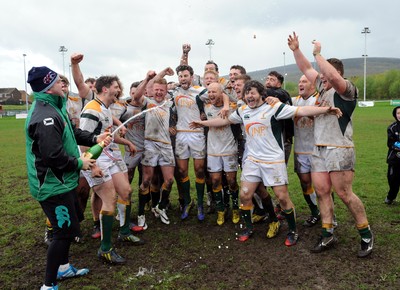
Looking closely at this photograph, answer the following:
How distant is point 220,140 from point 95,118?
2.35m

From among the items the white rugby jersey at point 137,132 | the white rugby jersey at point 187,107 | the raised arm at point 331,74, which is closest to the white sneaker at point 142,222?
the white rugby jersey at point 137,132

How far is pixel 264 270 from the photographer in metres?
4.63

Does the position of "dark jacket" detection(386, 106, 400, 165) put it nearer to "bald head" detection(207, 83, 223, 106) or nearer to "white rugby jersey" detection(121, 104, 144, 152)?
"bald head" detection(207, 83, 223, 106)

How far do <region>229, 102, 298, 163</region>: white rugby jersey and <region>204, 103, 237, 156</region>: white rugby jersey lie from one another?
94 centimetres

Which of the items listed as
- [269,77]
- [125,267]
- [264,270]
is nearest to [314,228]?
[264,270]

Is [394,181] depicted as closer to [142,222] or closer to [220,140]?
[220,140]

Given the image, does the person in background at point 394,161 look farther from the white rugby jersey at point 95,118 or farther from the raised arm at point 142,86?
the white rugby jersey at point 95,118

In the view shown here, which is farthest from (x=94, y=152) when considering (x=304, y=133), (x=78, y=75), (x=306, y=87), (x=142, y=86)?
(x=306, y=87)

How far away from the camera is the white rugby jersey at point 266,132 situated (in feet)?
17.6

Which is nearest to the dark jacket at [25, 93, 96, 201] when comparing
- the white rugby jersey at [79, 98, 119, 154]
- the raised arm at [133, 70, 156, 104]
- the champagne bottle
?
the champagne bottle

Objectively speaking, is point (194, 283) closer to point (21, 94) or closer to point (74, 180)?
point (74, 180)

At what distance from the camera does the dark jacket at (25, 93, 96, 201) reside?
12.5 ft

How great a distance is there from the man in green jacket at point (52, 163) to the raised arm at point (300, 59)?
3.30 m

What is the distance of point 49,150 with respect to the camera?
12.3 feet
